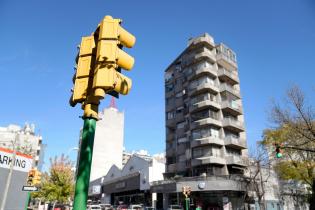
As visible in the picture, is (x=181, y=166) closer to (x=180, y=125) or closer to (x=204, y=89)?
(x=180, y=125)

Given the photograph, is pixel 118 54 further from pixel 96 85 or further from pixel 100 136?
pixel 100 136

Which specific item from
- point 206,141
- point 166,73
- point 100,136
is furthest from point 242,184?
point 100,136

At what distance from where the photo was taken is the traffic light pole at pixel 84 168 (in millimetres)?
2645

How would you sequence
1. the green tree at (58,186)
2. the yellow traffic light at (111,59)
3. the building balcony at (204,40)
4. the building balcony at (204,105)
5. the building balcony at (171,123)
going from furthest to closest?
the building balcony at (171,123)
the building balcony at (204,40)
the building balcony at (204,105)
the green tree at (58,186)
the yellow traffic light at (111,59)

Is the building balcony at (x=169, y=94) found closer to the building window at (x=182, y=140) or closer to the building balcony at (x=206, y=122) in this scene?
the building window at (x=182, y=140)

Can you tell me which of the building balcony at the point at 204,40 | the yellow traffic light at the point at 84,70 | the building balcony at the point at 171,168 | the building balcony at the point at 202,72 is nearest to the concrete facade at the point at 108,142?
the building balcony at the point at 171,168

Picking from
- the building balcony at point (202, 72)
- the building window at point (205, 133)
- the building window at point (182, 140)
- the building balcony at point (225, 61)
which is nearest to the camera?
the building window at point (205, 133)

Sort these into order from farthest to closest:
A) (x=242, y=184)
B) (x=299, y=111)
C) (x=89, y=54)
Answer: (x=242, y=184) < (x=299, y=111) < (x=89, y=54)

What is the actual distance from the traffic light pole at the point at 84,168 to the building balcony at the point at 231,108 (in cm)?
4530

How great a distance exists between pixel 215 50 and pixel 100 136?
5258 cm

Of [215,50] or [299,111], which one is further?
[215,50]

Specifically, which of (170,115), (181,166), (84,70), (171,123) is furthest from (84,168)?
(170,115)

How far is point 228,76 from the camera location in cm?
5016

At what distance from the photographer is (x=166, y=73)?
197 ft
